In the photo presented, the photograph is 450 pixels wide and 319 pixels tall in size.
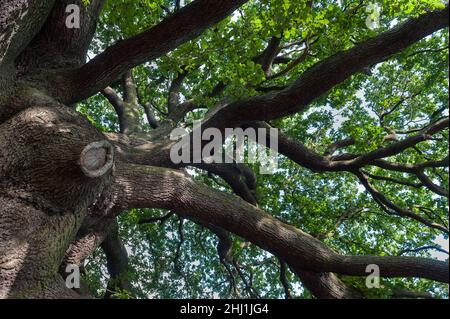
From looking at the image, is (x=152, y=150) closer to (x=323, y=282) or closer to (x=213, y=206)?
(x=213, y=206)

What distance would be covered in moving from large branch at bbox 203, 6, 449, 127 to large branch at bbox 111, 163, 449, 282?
1.32 meters

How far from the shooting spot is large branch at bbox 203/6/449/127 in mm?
4637

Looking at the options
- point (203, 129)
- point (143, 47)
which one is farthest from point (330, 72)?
point (143, 47)

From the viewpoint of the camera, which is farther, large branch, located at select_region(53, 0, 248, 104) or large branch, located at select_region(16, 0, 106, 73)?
large branch, located at select_region(16, 0, 106, 73)

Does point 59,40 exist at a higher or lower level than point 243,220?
higher

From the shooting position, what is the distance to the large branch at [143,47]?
421 centimetres

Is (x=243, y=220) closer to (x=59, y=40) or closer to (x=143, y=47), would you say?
(x=143, y=47)

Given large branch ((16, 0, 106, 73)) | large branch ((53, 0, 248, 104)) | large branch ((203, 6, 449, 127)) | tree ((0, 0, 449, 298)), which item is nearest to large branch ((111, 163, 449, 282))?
tree ((0, 0, 449, 298))

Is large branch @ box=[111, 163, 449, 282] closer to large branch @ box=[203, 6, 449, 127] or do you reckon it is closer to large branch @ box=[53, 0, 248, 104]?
large branch @ box=[53, 0, 248, 104]

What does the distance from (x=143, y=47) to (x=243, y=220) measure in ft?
8.55

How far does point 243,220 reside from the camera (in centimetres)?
525

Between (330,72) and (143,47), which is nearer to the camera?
(143,47)

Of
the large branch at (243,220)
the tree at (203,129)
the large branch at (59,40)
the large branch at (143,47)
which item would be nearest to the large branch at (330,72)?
the tree at (203,129)

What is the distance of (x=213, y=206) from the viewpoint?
521 cm
